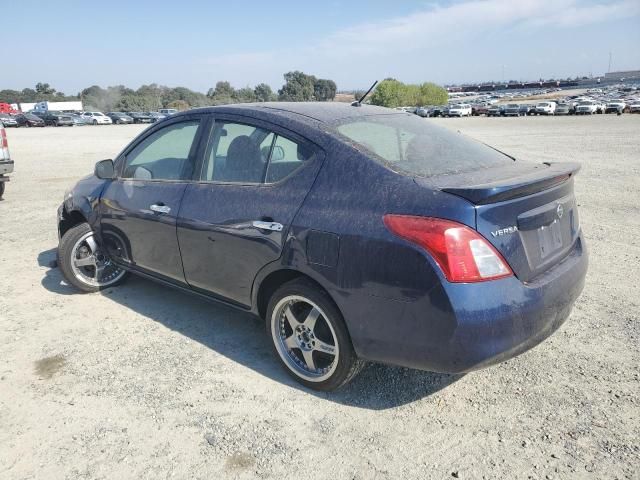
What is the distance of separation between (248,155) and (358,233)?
1.16 m

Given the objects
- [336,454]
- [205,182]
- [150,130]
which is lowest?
[336,454]

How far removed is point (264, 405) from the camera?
3.06 meters

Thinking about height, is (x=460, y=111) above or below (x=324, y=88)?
below

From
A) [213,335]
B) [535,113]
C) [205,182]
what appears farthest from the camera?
[535,113]

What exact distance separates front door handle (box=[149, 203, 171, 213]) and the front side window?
39 centimetres

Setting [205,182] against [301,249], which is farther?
[205,182]

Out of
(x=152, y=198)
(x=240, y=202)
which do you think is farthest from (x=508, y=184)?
(x=152, y=198)

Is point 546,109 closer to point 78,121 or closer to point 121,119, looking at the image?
Result: point 121,119

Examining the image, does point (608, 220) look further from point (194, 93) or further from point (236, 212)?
point (194, 93)

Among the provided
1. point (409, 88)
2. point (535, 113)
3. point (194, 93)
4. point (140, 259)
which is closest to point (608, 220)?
point (140, 259)

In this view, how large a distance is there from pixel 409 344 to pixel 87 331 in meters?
2.74

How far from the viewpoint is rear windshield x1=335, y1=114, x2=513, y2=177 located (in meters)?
2.95

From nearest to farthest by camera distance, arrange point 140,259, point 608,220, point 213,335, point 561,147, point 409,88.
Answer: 1. point 213,335
2. point 140,259
3. point 608,220
4. point 561,147
5. point 409,88

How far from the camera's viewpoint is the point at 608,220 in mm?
6996
